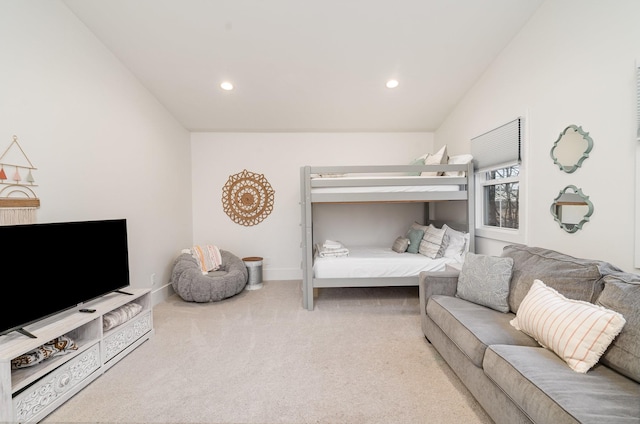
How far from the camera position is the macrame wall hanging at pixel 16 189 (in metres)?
1.72

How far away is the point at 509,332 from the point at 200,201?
168 inches

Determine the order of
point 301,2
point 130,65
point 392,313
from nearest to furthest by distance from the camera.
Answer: point 301,2, point 130,65, point 392,313

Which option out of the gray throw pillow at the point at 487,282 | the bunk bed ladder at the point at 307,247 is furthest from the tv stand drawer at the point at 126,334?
the gray throw pillow at the point at 487,282

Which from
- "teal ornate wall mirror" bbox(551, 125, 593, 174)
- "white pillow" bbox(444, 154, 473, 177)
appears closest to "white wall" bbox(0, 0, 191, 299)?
"white pillow" bbox(444, 154, 473, 177)

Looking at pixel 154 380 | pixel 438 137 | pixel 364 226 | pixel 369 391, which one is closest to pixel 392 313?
pixel 369 391

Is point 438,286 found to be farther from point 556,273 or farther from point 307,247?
point 307,247

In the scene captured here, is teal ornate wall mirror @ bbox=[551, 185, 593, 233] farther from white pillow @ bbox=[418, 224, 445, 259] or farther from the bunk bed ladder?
the bunk bed ladder

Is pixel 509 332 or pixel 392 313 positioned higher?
pixel 509 332

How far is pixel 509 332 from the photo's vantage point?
1.63 m

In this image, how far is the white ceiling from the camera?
2.34 metres

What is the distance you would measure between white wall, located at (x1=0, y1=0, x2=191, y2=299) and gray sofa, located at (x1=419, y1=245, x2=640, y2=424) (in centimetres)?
272

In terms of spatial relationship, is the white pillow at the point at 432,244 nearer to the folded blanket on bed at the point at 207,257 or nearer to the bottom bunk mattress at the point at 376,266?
the bottom bunk mattress at the point at 376,266

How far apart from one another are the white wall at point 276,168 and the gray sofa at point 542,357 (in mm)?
2622

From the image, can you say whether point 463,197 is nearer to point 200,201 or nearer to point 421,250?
point 421,250
